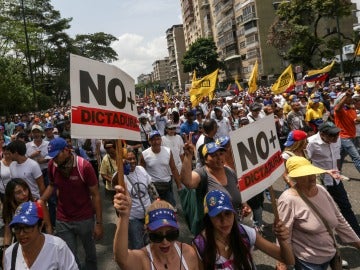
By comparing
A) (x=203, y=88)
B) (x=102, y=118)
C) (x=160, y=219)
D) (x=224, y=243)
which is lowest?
(x=224, y=243)

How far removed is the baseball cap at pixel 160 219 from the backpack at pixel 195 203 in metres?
1.01

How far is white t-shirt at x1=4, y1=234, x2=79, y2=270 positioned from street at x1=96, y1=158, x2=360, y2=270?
8.13ft

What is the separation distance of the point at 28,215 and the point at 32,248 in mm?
231

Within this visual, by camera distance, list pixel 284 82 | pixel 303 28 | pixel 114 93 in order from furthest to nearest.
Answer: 1. pixel 303 28
2. pixel 284 82
3. pixel 114 93

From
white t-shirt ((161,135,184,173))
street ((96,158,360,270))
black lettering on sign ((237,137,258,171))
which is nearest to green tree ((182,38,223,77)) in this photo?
street ((96,158,360,270))

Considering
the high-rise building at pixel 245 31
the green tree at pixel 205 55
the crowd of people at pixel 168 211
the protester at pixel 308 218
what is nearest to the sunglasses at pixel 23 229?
the crowd of people at pixel 168 211

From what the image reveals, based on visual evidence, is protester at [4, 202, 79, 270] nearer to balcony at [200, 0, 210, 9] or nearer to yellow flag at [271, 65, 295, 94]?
yellow flag at [271, 65, 295, 94]

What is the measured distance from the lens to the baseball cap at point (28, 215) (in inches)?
102

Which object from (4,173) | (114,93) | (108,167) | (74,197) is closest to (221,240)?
(114,93)

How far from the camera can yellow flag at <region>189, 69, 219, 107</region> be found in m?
14.0

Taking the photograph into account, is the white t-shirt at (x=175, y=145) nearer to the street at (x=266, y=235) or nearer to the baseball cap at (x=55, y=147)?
the street at (x=266, y=235)

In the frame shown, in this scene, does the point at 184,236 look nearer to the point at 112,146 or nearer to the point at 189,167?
the point at 112,146

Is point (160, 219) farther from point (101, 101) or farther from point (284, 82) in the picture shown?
point (284, 82)

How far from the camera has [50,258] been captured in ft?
8.80
